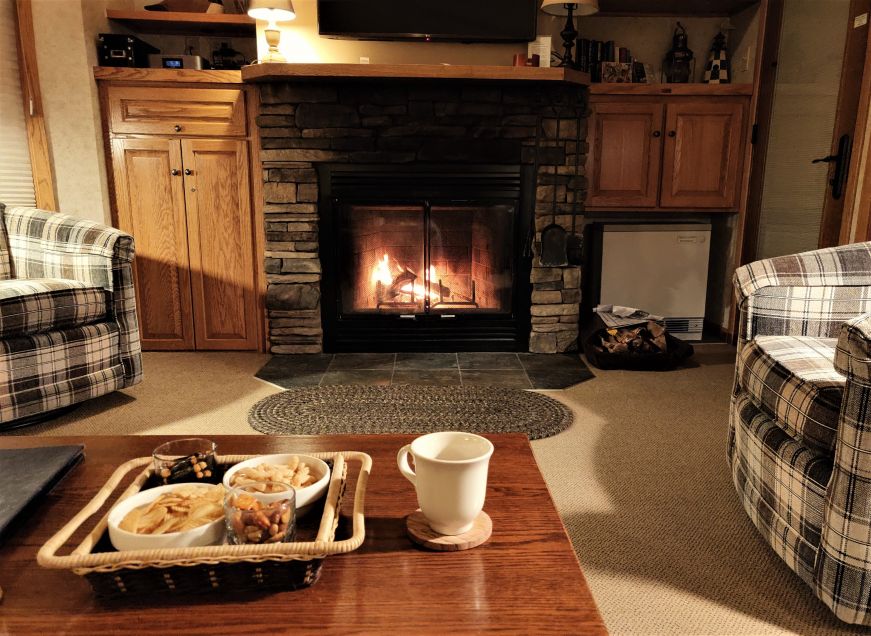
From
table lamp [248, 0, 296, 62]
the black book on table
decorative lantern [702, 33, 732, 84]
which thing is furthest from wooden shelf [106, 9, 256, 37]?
the black book on table

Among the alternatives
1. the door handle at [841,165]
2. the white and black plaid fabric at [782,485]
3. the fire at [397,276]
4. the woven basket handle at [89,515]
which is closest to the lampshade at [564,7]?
the door handle at [841,165]

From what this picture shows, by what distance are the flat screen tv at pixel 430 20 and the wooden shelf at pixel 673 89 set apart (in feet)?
1.86

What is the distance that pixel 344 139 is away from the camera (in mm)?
3303

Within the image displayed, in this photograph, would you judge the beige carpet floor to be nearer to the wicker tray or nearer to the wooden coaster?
the wooden coaster

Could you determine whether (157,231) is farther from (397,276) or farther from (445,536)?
Result: (445,536)

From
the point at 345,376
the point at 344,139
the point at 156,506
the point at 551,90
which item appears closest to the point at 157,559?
the point at 156,506

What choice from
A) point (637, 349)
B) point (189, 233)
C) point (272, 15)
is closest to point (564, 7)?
point (272, 15)

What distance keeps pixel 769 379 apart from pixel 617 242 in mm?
2297

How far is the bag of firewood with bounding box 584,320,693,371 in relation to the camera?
3.25 meters

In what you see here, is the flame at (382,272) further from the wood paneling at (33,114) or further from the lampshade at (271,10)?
the wood paneling at (33,114)

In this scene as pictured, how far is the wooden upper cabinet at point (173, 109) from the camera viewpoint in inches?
129

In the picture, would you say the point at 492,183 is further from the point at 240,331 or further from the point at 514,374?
the point at 240,331

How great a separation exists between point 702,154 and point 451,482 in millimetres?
3393

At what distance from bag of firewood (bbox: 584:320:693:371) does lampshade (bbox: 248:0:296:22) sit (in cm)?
218
